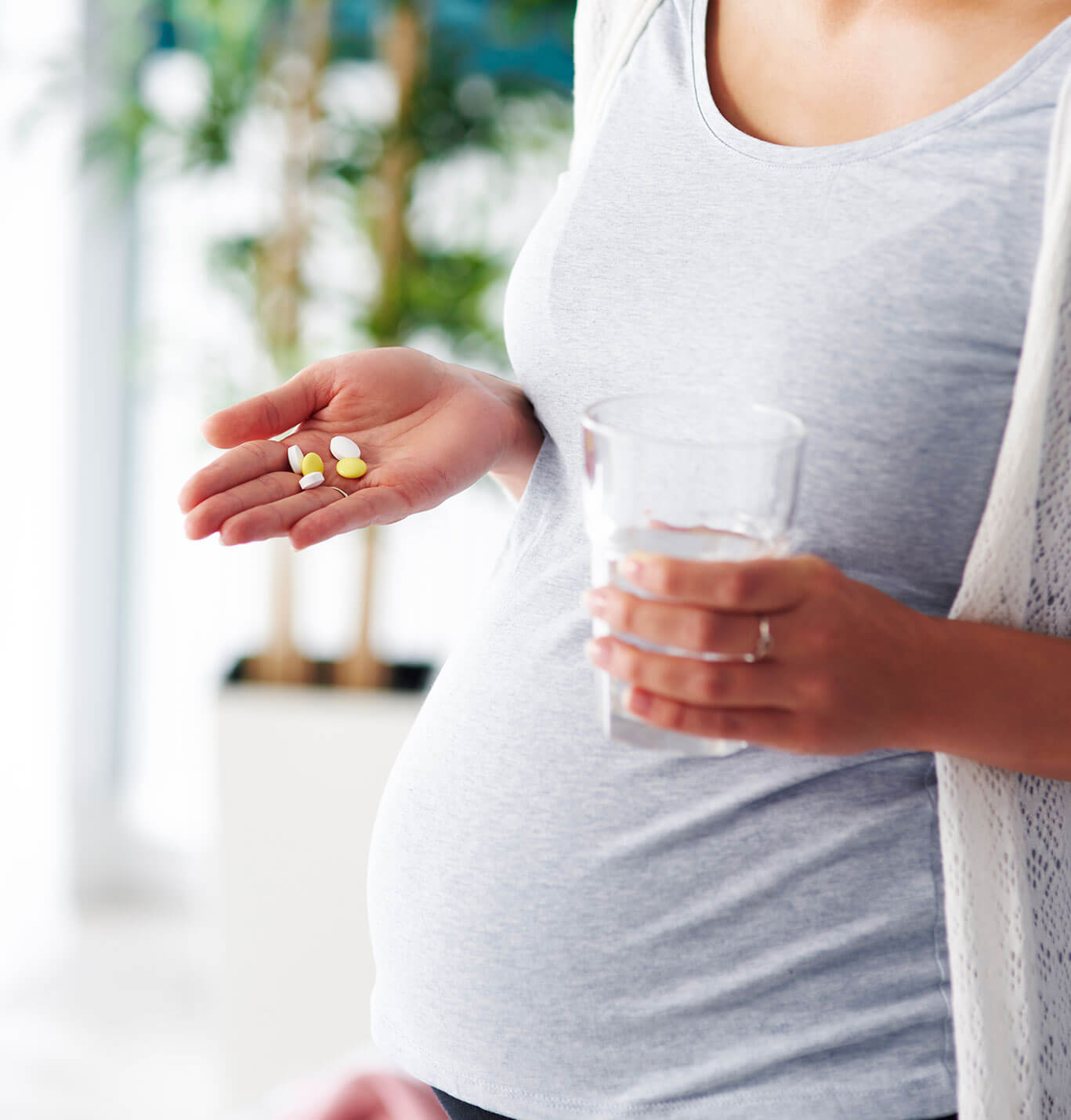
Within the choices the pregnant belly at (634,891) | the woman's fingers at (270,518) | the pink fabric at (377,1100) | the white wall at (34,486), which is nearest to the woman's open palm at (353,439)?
the woman's fingers at (270,518)

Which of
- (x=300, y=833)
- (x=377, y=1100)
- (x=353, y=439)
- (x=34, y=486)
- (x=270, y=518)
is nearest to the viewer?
(x=270, y=518)

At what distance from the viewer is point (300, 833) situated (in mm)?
2062

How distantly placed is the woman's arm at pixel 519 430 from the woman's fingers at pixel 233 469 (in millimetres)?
179

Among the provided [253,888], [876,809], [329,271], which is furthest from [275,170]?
[876,809]

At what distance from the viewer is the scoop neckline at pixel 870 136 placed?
0.65 metres

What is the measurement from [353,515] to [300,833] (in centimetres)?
150

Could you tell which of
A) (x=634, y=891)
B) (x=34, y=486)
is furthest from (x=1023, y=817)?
(x=34, y=486)

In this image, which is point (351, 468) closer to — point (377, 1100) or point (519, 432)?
point (519, 432)

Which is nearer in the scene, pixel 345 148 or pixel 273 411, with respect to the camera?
pixel 273 411

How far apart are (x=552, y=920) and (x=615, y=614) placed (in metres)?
0.29

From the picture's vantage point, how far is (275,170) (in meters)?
2.26

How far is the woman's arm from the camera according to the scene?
0.86 metres

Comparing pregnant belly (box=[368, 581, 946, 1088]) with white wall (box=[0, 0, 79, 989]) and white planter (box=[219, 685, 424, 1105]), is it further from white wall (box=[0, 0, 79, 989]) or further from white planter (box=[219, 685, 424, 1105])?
white wall (box=[0, 0, 79, 989])

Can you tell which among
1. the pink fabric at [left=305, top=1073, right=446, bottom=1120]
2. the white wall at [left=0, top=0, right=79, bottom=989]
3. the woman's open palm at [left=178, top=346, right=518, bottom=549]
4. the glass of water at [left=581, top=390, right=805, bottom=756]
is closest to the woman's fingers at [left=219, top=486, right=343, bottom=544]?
the woman's open palm at [left=178, top=346, right=518, bottom=549]
